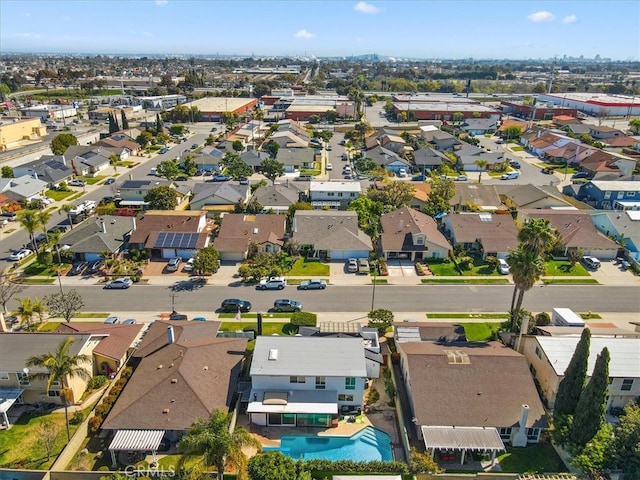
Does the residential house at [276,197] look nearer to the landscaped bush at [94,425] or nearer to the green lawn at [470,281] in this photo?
the green lawn at [470,281]

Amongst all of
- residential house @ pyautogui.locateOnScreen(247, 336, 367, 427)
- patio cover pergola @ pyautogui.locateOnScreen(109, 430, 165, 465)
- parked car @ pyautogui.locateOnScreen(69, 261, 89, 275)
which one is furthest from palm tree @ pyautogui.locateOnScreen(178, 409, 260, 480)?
parked car @ pyautogui.locateOnScreen(69, 261, 89, 275)

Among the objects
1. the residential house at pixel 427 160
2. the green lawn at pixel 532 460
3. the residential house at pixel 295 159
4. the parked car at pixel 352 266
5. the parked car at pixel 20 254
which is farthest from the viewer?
the residential house at pixel 295 159

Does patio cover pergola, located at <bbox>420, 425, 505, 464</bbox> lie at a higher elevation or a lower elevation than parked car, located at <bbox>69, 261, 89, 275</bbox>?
higher

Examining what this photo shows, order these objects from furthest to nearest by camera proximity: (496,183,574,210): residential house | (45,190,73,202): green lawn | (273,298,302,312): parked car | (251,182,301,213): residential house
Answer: (45,190,73,202): green lawn
(496,183,574,210): residential house
(251,182,301,213): residential house
(273,298,302,312): parked car

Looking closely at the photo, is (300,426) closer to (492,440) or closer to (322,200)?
(492,440)

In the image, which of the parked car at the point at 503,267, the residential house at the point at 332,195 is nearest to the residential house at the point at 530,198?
the parked car at the point at 503,267

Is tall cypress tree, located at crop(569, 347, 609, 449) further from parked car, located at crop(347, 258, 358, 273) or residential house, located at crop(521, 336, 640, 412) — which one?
parked car, located at crop(347, 258, 358, 273)

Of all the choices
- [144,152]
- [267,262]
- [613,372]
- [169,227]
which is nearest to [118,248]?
[169,227]
